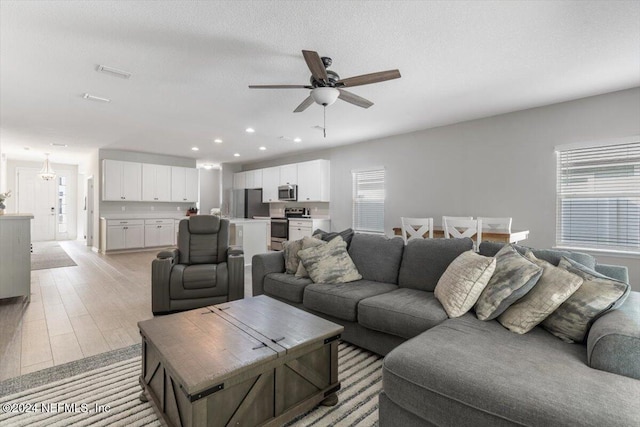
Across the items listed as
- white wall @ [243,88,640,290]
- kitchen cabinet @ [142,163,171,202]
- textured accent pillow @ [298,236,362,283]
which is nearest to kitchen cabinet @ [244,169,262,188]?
kitchen cabinet @ [142,163,171,202]

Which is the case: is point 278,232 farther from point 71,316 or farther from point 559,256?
point 559,256

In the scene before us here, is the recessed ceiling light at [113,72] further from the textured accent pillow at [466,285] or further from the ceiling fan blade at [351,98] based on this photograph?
the textured accent pillow at [466,285]

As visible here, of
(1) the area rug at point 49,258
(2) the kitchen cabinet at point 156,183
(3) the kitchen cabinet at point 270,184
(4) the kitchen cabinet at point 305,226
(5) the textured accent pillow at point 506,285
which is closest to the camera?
(5) the textured accent pillow at point 506,285

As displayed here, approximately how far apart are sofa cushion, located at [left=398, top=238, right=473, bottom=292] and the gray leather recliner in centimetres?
177

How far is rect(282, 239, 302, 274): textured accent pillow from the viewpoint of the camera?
3.19m

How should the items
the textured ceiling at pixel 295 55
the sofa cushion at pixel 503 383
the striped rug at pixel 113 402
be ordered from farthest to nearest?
1. the textured ceiling at pixel 295 55
2. the striped rug at pixel 113 402
3. the sofa cushion at pixel 503 383

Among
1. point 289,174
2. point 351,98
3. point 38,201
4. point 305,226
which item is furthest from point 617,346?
point 38,201

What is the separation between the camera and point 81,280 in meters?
4.72

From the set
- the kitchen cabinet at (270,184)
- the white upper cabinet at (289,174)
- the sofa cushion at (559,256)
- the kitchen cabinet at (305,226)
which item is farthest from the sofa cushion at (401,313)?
the kitchen cabinet at (270,184)

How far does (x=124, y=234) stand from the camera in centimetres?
742

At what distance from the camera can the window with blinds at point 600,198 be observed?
141 inches

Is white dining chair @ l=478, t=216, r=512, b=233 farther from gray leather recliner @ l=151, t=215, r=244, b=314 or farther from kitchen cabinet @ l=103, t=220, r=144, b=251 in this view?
kitchen cabinet @ l=103, t=220, r=144, b=251

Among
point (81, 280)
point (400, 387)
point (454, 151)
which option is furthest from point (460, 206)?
point (81, 280)

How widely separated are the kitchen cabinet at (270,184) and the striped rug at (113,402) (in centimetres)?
631
